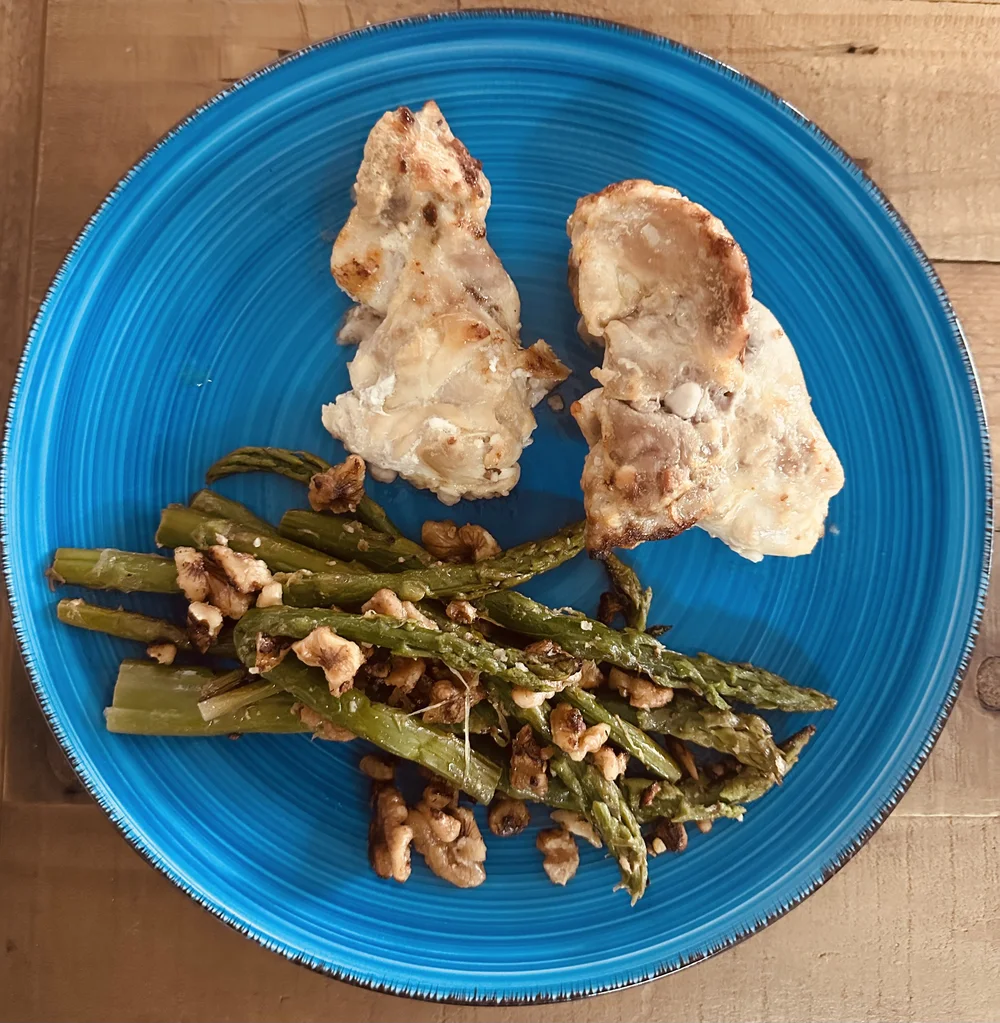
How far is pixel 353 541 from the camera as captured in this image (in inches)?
117

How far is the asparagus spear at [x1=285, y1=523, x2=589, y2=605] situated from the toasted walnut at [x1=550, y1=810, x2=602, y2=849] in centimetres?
94

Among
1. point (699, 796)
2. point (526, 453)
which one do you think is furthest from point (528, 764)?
point (526, 453)

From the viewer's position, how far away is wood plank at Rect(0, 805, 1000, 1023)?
3346 mm

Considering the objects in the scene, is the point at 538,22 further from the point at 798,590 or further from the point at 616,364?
the point at 798,590

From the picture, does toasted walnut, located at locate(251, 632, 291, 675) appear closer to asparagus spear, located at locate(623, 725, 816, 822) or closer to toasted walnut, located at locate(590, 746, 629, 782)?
toasted walnut, located at locate(590, 746, 629, 782)

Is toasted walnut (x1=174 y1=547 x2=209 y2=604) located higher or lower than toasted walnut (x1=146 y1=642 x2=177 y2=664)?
higher

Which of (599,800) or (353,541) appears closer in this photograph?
(599,800)

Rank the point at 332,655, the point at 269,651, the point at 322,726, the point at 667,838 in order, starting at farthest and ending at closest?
the point at 667,838
the point at 322,726
the point at 269,651
the point at 332,655

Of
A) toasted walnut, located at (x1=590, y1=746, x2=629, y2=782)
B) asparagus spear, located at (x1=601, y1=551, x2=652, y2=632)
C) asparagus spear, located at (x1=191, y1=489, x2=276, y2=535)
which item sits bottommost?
toasted walnut, located at (x1=590, y1=746, x2=629, y2=782)

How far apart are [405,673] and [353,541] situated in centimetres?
54

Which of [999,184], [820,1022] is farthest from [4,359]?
[820,1022]

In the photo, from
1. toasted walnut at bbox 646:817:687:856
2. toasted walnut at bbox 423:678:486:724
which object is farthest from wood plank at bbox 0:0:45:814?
toasted walnut at bbox 646:817:687:856

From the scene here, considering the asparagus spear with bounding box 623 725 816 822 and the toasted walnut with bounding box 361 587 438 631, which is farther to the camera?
the asparagus spear with bounding box 623 725 816 822

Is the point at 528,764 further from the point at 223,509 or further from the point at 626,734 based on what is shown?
the point at 223,509
